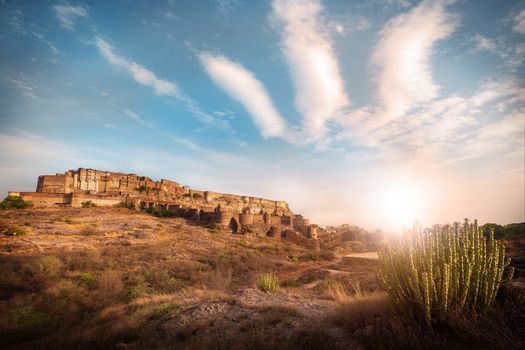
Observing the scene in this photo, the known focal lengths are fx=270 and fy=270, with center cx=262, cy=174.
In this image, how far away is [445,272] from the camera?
4.22m

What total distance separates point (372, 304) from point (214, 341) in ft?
10.8

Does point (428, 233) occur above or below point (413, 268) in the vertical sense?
above

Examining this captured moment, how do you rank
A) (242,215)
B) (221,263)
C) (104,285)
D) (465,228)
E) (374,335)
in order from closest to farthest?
1. (374,335)
2. (465,228)
3. (104,285)
4. (221,263)
5. (242,215)

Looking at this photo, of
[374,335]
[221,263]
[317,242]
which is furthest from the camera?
[317,242]

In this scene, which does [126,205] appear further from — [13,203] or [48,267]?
[48,267]

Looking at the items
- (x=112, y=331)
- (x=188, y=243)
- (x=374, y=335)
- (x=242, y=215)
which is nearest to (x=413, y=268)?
(x=374, y=335)

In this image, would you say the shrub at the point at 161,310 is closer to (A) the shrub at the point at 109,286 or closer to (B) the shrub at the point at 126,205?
(A) the shrub at the point at 109,286

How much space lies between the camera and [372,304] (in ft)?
18.6

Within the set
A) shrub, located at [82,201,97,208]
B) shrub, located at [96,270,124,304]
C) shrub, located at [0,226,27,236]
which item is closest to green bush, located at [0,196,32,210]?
shrub, located at [82,201,97,208]

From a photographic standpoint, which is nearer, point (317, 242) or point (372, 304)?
point (372, 304)

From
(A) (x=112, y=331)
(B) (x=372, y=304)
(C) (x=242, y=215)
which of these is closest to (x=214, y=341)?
(A) (x=112, y=331)

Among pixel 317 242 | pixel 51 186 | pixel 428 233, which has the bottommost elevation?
pixel 317 242

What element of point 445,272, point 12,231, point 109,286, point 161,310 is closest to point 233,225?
point 12,231

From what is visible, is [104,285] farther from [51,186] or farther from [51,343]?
[51,186]
